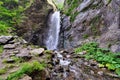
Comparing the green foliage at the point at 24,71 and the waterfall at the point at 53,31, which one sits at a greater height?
the waterfall at the point at 53,31

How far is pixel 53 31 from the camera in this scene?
58.9 ft

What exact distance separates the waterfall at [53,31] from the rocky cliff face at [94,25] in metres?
1.26

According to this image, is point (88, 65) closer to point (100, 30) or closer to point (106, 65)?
point (106, 65)

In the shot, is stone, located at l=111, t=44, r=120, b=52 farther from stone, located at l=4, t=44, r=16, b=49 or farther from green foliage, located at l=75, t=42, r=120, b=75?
stone, located at l=4, t=44, r=16, b=49

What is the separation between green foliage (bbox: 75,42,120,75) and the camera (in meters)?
7.71

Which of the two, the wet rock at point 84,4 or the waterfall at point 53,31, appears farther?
the waterfall at point 53,31

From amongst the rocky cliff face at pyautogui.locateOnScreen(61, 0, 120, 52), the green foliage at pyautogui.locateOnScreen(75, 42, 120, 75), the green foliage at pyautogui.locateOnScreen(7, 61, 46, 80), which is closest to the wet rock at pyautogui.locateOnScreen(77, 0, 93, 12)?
the rocky cliff face at pyautogui.locateOnScreen(61, 0, 120, 52)

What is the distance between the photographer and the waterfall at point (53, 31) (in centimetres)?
1702

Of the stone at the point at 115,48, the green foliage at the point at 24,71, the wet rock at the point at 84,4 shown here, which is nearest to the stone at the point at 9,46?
the green foliage at the point at 24,71

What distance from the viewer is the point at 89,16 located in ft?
41.6

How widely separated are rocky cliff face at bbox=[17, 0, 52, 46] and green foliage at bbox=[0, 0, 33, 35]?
54 centimetres

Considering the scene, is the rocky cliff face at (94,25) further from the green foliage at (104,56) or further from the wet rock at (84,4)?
the green foliage at (104,56)

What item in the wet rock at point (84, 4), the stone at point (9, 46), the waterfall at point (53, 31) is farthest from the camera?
the waterfall at point (53, 31)

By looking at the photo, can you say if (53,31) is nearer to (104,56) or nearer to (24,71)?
(104,56)
